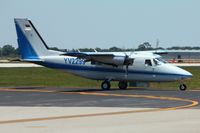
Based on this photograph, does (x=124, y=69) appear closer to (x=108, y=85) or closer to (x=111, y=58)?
(x=111, y=58)

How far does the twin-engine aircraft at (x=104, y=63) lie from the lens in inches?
1368

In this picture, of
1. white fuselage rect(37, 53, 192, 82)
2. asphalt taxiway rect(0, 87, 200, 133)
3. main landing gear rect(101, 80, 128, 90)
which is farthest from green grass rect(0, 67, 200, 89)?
asphalt taxiway rect(0, 87, 200, 133)

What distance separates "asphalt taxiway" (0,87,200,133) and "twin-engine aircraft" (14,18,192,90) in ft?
27.6

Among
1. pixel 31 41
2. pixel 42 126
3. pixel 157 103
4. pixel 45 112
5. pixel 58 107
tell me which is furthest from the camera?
pixel 31 41

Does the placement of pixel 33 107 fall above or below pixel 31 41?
below

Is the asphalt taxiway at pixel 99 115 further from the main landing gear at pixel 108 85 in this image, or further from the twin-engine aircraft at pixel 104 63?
the main landing gear at pixel 108 85

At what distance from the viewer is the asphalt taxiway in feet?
51.0

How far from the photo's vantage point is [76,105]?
2277 cm

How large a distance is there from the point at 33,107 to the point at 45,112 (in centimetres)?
214

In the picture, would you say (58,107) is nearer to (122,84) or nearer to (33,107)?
(33,107)

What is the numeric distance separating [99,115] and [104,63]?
55.7 ft

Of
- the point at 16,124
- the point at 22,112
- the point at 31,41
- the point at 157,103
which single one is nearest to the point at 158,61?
the point at 31,41

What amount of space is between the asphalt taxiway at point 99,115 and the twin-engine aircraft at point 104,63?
841 cm

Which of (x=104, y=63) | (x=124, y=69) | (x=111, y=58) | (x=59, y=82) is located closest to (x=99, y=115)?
(x=111, y=58)
